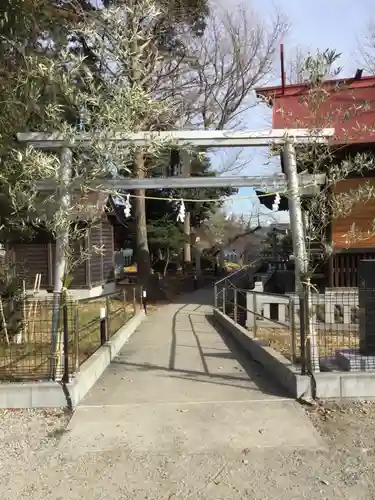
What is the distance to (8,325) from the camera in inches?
341

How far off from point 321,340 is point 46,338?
5.20m

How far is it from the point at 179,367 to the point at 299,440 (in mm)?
3615

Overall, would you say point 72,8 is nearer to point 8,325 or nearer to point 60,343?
point 8,325

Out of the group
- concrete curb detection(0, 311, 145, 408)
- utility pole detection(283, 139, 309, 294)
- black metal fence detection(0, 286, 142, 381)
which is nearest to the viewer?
concrete curb detection(0, 311, 145, 408)

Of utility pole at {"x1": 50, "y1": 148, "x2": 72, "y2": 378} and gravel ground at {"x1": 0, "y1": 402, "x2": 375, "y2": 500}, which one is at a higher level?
utility pole at {"x1": 50, "y1": 148, "x2": 72, "y2": 378}

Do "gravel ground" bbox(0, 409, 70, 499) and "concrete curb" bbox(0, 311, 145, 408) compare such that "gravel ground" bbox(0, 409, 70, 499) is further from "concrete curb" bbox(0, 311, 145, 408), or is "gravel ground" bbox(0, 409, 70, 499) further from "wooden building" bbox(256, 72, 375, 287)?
"wooden building" bbox(256, 72, 375, 287)

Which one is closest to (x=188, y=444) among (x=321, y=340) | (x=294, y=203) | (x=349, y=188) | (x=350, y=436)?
(x=350, y=436)

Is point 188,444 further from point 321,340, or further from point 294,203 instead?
point 321,340

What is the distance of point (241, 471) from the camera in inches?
161

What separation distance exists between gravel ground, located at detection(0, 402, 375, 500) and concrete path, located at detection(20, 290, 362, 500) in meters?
0.01

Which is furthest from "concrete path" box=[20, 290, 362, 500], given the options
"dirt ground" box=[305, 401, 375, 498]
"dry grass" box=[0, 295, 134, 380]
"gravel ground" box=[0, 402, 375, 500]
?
"dry grass" box=[0, 295, 134, 380]

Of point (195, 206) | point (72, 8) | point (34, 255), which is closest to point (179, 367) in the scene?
point (34, 255)

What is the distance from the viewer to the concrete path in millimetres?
3895

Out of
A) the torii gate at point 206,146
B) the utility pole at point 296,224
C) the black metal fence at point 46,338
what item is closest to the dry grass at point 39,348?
the black metal fence at point 46,338
